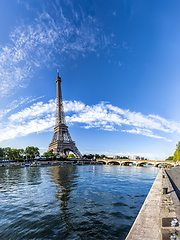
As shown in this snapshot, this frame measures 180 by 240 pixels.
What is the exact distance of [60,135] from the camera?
116 m

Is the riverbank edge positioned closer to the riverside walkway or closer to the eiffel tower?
the riverside walkway

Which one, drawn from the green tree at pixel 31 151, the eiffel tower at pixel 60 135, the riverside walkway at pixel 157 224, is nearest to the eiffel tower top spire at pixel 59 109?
the eiffel tower at pixel 60 135

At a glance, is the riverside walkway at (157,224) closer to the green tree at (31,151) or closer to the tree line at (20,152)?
the tree line at (20,152)

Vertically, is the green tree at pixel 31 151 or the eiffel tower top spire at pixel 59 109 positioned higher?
the eiffel tower top spire at pixel 59 109

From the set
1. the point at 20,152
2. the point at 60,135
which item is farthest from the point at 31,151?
the point at 60,135

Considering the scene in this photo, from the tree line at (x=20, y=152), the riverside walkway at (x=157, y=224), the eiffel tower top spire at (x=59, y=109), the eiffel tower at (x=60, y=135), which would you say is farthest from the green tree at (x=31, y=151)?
the riverside walkway at (x=157, y=224)

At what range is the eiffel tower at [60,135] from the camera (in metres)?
112

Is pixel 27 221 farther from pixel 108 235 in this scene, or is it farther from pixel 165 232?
pixel 165 232

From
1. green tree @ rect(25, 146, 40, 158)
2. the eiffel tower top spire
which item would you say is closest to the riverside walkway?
green tree @ rect(25, 146, 40, 158)

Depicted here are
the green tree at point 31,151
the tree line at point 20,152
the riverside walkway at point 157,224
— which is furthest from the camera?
the green tree at point 31,151

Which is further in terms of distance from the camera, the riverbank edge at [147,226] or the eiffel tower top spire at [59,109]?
the eiffel tower top spire at [59,109]

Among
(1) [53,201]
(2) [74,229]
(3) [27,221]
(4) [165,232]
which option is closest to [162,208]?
(4) [165,232]

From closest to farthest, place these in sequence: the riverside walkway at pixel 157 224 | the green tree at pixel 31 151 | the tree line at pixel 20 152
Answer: the riverside walkway at pixel 157 224 < the tree line at pixel 20 152 < the green tree at pixel 31 151

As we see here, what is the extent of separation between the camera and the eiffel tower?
11169cm
